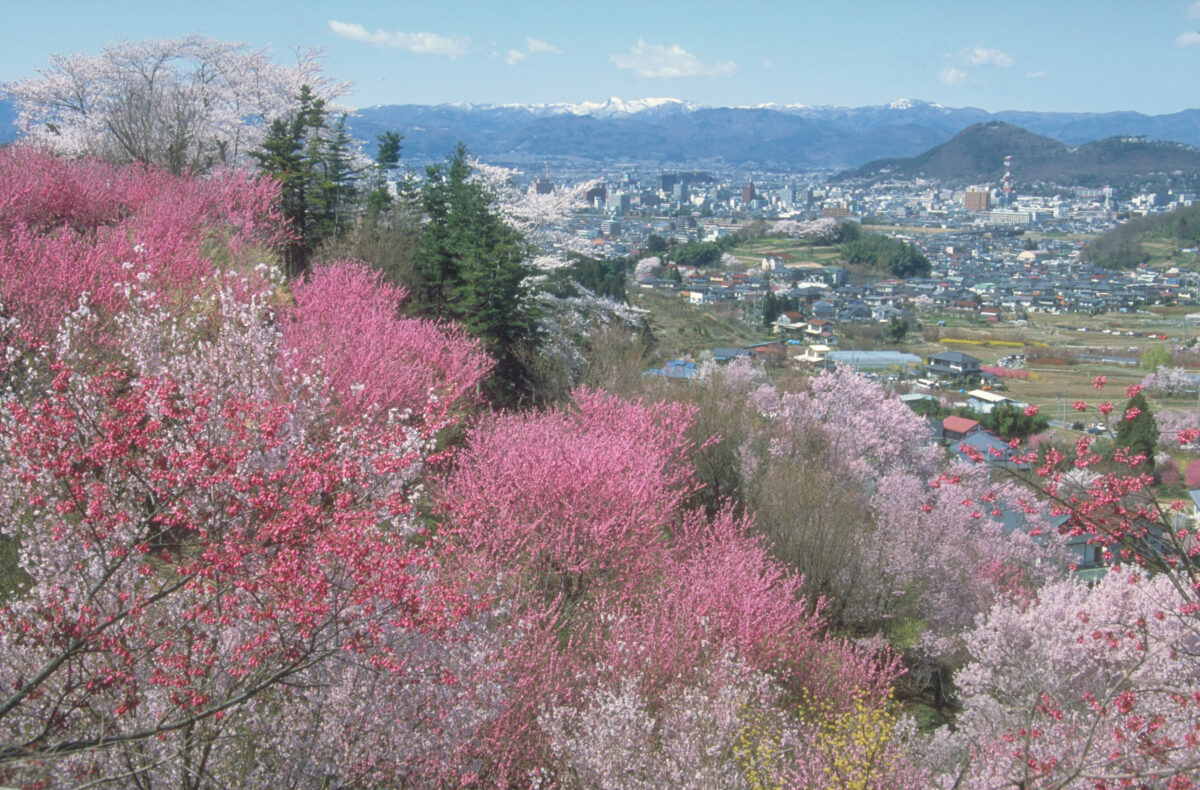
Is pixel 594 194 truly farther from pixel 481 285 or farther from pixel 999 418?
pixel 481 285

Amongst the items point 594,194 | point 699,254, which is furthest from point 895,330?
point 594,194

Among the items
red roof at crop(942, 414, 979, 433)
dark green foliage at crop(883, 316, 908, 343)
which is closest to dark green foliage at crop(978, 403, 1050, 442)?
red roof at crop(942, 414, 979, 433)

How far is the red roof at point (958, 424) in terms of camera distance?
3656cm

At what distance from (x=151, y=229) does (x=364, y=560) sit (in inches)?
348

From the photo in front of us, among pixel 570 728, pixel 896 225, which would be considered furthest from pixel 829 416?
pixel 896 225

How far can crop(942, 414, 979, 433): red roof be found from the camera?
36562 mm

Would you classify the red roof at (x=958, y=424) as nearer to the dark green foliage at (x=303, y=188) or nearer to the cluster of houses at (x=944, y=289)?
the cluster of houses at (x=944, y=289)

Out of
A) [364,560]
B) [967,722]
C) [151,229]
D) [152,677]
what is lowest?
[967,722]

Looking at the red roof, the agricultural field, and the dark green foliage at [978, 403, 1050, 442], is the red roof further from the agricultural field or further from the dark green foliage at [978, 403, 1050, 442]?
the agricultural field

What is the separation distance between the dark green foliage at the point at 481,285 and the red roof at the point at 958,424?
80.0ft

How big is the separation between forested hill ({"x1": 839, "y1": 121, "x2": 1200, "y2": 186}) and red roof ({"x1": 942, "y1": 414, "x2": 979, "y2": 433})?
140586 millimetres

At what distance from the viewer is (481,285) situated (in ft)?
55.0

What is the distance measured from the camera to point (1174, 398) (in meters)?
53.7

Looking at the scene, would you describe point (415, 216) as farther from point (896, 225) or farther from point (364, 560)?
point (896, 225)
